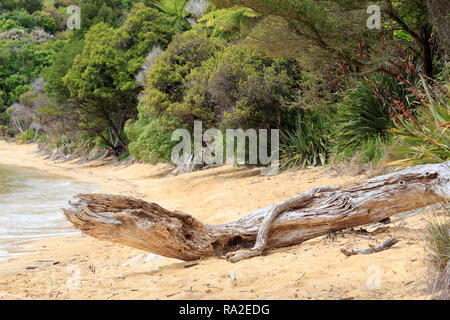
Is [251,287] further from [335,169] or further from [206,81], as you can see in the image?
[206,81]

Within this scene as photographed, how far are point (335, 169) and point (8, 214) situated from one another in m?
6.92

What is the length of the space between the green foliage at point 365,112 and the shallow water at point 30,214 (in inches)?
227

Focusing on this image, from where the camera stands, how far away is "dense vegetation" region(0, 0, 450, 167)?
7.14 m

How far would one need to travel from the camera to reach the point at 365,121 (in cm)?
900

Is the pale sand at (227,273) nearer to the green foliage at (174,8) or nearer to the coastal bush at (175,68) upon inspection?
the coastal bush at (175,68)

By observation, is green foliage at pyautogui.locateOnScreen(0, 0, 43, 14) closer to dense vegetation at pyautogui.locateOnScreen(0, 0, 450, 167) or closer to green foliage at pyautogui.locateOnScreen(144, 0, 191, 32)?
dense vegetation at pyautogui.locateOnScreen(0, 0, 450, 167)

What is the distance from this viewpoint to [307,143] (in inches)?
453

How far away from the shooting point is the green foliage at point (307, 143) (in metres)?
11.0

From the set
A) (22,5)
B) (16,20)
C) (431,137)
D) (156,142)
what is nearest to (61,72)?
(156,142)

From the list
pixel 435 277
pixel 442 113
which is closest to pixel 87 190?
pixel 442 113

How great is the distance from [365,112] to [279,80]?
330 centimetres

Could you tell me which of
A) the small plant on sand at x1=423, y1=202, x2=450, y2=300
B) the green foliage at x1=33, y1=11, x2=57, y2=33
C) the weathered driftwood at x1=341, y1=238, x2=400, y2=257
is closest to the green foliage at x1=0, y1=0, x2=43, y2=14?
the green foliage at x1=33, y1=11, x2=57, y2=33

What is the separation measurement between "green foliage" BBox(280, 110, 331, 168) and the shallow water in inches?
228

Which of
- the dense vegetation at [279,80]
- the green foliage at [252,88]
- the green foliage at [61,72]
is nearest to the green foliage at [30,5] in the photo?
the dense vegetation at [279,80]
